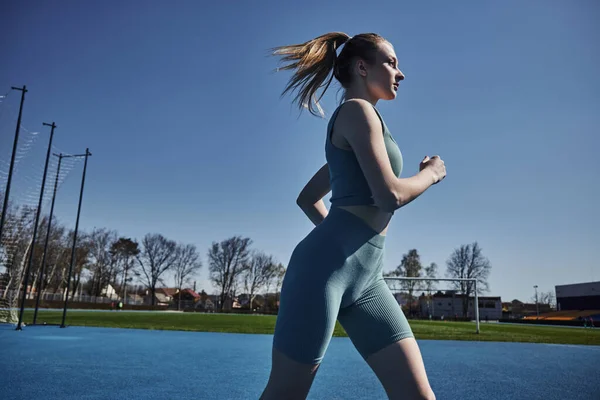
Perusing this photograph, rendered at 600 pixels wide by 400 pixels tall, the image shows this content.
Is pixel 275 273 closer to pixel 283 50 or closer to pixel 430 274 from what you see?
pixel 430 274

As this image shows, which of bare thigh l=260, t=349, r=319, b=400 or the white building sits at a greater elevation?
bare thigh l=260, t=349, r=319, b=400

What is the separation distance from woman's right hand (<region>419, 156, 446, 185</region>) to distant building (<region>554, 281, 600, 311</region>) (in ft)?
223

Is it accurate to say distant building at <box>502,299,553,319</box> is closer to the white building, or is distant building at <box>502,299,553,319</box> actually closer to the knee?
the white building

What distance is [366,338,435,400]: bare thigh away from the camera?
1678mm

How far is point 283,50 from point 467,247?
208 ft

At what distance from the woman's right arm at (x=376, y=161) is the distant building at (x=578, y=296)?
68.1 m

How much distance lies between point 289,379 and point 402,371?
511 millimetres

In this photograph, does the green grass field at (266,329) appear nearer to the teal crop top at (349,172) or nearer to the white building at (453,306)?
the teal crop top at (349,172)

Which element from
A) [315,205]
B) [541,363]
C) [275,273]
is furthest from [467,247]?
[315,205]

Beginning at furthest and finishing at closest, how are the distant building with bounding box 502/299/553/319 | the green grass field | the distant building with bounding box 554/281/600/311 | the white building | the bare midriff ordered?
the distant building with bounding box 502/299/553/319 < the white building < the distant building with bounding box 554/281/600/311 < the green grass field < the bare midriff

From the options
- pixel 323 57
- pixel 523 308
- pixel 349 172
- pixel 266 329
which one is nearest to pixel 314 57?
pixel 323 57

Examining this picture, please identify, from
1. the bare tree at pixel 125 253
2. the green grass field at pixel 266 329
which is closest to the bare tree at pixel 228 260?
the bare tree at pixel 125 253

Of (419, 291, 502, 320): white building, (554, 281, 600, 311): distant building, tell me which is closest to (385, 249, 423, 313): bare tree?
(419, 291, 502, 320): white building

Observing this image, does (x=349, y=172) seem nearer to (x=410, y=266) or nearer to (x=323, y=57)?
(x=323, y=57)
